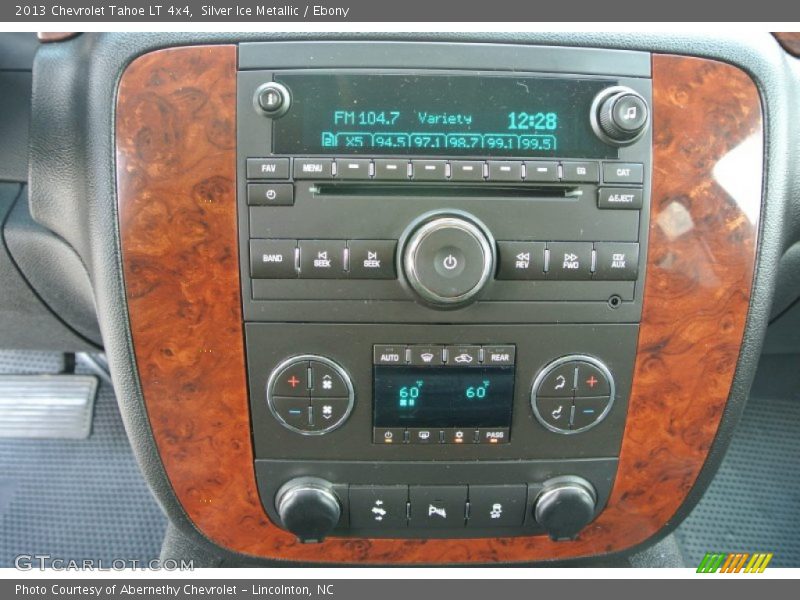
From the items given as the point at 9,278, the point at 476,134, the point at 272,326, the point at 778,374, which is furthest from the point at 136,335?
the point at 778,374

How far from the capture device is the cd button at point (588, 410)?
103 centimetres

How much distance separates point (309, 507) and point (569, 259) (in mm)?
569

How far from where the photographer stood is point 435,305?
934 millimetres

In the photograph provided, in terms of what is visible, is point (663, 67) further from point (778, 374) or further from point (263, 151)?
point (778, 374)

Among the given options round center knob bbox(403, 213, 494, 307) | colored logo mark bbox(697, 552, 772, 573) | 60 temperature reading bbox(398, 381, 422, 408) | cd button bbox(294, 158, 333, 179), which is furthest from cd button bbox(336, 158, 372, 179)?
colored logo mark bbox(697, 552, 772, 573)

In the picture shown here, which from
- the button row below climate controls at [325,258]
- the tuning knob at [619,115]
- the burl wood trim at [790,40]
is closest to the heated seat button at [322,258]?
the button row below climate controls at [325,258]

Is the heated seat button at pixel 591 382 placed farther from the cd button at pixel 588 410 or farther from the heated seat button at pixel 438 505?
the heated seat button at pixel 438 505

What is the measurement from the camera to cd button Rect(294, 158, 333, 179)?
0.92 meters

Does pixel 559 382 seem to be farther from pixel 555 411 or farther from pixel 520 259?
pixel 520 259

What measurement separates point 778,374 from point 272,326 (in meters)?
1.56

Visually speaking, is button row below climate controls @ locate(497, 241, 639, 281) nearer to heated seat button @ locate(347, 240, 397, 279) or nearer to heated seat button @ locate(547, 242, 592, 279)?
heated seat button @ locate(547, 242, 592, 279)

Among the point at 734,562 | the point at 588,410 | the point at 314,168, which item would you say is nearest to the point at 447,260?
the point at 314,168

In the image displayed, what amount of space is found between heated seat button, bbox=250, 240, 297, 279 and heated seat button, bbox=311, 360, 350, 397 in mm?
148

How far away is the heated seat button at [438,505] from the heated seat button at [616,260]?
0.42 m
